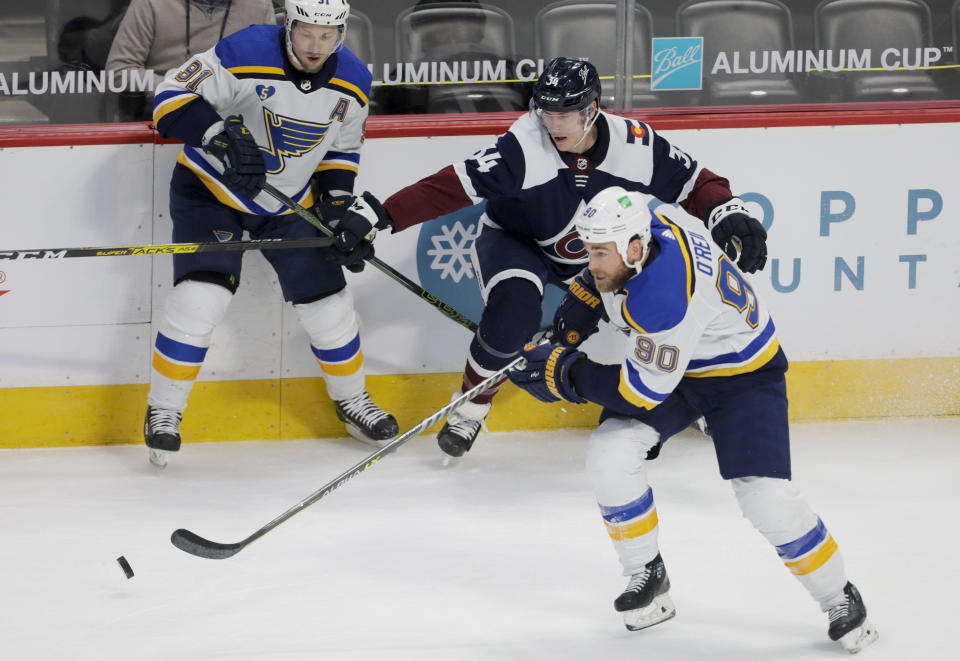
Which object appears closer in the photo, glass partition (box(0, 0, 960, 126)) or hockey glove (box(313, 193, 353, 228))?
hockey glove (box(313, 193, 353, 228))

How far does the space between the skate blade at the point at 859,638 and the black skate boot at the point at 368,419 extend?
5.32 ft

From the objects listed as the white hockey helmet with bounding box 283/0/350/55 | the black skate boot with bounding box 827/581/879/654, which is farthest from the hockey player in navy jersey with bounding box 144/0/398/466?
the black skate boot with bounding box 827/581/879/654

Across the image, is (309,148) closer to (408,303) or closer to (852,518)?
(408,303)

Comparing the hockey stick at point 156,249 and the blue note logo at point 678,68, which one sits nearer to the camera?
the hockey stick at point 156,249

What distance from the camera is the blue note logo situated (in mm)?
3785

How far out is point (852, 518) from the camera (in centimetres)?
310

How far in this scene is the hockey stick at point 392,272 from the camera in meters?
3.32

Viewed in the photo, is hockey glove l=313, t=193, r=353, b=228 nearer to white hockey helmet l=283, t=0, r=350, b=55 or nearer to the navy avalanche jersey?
the navy avalanche jersey

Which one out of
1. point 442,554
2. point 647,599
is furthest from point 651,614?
point 442,554

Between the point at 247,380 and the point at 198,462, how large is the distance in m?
0.32

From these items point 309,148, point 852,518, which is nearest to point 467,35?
point 309,148

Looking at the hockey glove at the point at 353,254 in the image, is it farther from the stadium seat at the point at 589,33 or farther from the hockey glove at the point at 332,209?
the stadium seat at the point at 589,33

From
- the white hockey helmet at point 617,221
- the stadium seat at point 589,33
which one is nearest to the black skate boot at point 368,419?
the stadium seat at point 589,33

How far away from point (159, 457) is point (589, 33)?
1.88 metres
